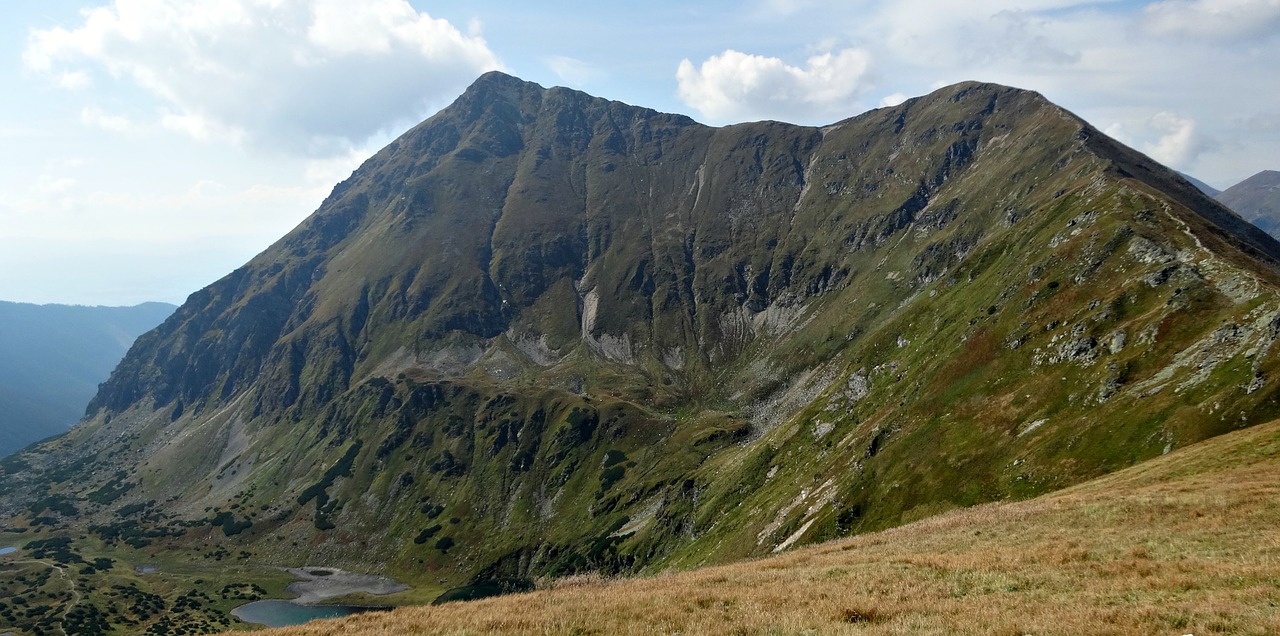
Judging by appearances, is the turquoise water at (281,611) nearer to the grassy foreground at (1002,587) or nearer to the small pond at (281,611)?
the small pond at (281,611)

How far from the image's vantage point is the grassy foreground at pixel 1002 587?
1714cm

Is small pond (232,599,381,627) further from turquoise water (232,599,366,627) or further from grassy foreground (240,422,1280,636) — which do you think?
grassy foreground (240,422,1280,636)

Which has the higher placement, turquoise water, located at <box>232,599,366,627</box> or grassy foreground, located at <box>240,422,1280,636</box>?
grassy foreground, located at <box>240,422,1280,636</box>

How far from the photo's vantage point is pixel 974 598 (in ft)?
67.5

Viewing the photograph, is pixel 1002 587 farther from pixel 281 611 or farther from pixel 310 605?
pixel 310 605

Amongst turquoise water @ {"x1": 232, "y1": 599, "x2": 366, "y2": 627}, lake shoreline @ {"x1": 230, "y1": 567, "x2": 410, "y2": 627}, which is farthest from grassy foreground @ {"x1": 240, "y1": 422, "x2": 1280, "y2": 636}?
turquoise water @ {"x1": 232, "y1": 599, "x2": 366, "y2": 627}

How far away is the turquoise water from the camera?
166625 millimetres

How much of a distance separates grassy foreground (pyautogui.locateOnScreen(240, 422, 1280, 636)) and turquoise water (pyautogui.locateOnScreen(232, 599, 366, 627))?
171m

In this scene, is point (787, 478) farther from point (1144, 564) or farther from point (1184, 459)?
point (1144, 564)

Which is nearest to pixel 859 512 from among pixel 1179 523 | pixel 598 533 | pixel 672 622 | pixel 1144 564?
pixel 1179 523

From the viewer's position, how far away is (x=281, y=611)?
6944 inches

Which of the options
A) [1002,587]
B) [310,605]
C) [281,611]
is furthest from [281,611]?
[1002,587]

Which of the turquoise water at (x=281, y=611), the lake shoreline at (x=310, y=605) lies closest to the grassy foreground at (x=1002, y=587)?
the lake shoreline at (x=310, y=605)

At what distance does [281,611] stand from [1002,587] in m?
207
